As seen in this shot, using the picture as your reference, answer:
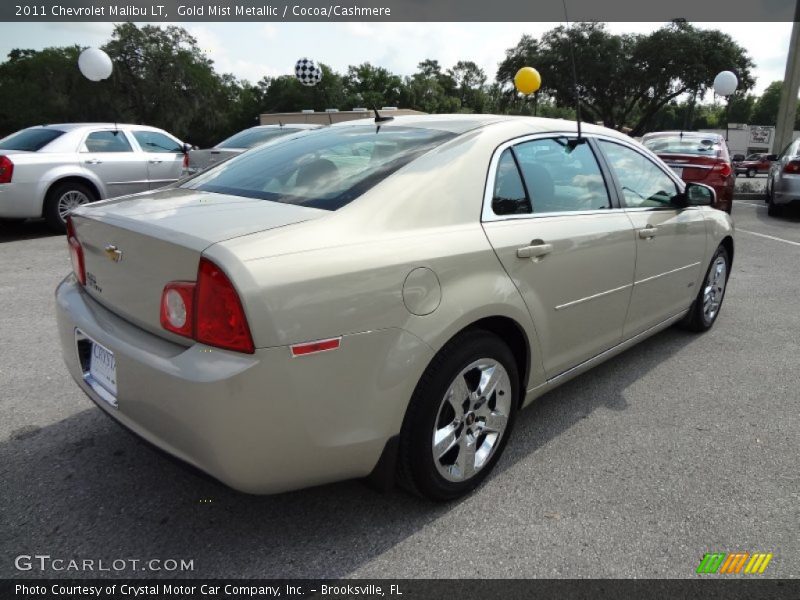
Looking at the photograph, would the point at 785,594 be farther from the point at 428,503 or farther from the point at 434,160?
the point at 434,160

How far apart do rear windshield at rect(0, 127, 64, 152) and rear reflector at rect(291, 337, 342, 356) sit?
7763 mm

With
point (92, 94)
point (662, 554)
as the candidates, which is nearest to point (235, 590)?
point (662, 554)

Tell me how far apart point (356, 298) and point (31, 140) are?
8086mm

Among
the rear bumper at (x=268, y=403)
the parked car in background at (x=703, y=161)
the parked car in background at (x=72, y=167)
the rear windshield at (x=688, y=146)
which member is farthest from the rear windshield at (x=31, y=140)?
the rear windshield at (x=688, y=146)

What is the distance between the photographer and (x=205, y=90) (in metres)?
52.0

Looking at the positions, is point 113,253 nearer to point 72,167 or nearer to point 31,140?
point 72,167

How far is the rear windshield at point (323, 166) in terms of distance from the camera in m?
2.24

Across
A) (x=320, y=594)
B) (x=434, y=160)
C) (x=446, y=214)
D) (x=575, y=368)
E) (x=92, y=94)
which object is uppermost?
(x=92, y=94)

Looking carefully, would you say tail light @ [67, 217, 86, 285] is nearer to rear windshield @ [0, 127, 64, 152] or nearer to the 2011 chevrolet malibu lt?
the 2011 chevrolet malibu lt

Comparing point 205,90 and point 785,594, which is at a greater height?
point 205,90

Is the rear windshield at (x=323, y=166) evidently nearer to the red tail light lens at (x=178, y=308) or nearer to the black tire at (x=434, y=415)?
the red tail light lens at (x=178, y=308)

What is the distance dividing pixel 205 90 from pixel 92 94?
906cm

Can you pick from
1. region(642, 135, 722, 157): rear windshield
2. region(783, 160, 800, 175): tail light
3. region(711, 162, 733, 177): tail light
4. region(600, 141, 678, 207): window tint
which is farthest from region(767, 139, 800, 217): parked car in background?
region(600, 141, 678, 207): window tint

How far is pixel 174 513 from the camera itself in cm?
225
